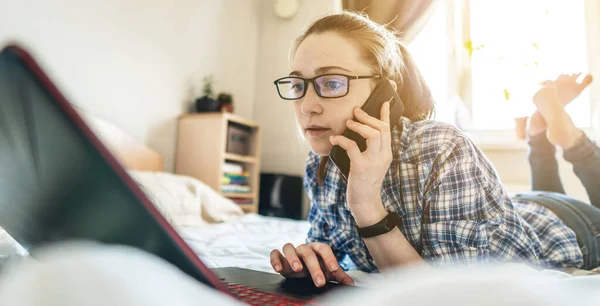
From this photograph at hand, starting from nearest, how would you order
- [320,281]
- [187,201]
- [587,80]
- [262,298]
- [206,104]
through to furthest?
[262,298]
[320,281]
[587,80]
[187,201]
[206,104]

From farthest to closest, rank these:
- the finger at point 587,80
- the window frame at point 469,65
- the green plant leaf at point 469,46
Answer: the green plant leaf at point 469,46 < the window frame at point 469,65 < the finger at point 587,80

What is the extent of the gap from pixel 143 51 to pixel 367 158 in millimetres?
A: 1741

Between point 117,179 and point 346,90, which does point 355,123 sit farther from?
point 117,179

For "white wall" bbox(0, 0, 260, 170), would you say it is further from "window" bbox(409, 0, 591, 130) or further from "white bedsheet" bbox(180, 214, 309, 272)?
"window" bbox(409, 0, 591, 130)

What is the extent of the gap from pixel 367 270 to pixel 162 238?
57cm

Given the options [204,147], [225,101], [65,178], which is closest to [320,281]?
[65,178]

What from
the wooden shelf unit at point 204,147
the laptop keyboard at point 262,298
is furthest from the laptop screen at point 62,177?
the wooden shelf unit at point 204,147

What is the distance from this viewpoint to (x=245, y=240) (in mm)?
1075

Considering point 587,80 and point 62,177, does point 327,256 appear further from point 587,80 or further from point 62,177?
point 587,80

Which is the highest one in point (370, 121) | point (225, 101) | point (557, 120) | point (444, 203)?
point (225, 101)

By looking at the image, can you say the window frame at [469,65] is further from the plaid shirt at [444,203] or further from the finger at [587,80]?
the plaid shirt at [444,203]

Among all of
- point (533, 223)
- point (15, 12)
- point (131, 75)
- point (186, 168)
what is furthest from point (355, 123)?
point (186, 168)

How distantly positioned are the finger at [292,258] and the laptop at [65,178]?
1.03 ft

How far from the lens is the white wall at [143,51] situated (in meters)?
1.45
